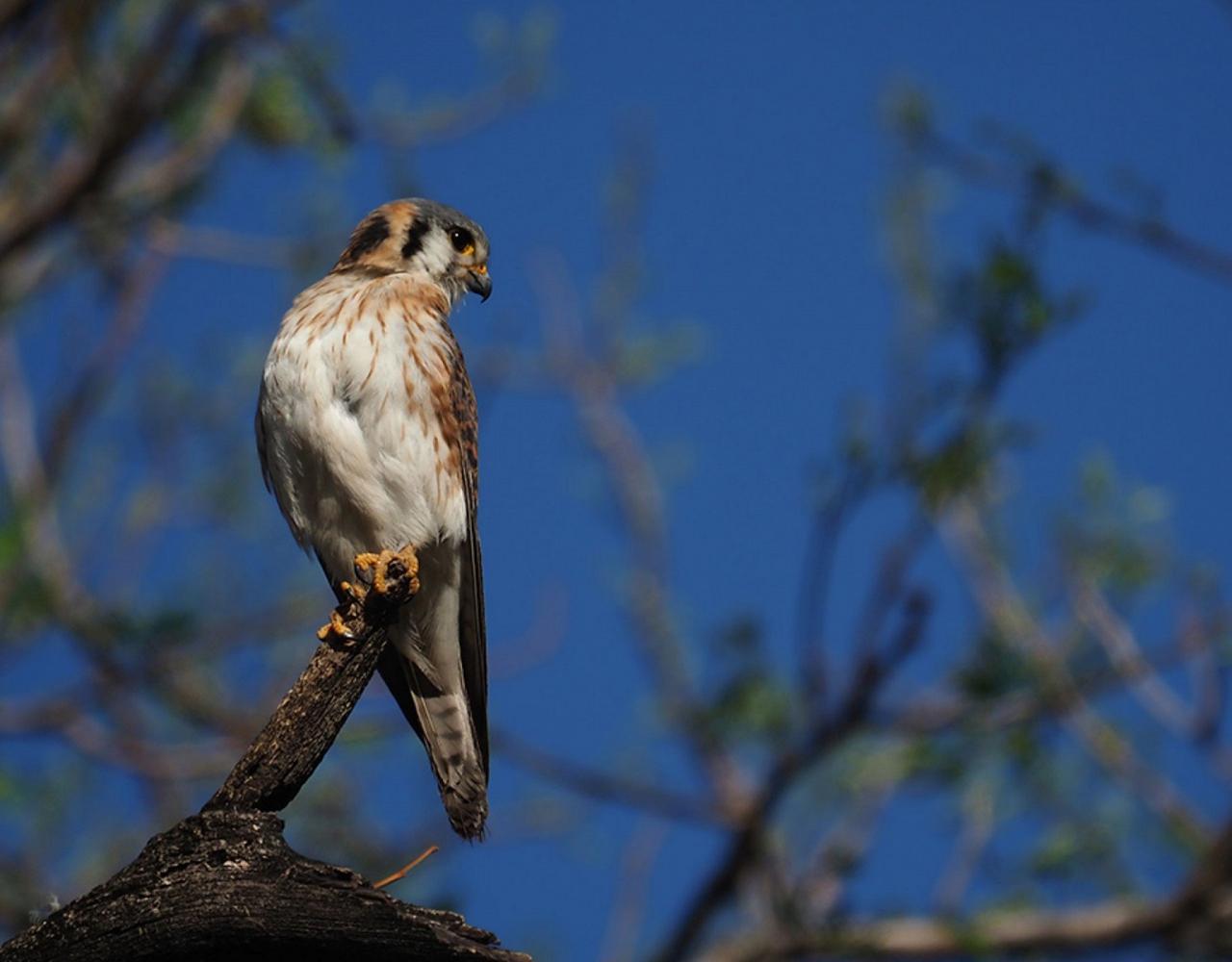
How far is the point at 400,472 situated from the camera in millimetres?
4566

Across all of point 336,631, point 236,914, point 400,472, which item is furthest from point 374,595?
point 236,914

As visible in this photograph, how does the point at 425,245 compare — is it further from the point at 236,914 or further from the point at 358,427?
the point at 236,914

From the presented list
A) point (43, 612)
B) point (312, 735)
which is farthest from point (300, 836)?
point (312, 735)

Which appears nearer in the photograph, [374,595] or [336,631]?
[336,631]

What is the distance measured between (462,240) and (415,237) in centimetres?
18

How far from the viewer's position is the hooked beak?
5496mm

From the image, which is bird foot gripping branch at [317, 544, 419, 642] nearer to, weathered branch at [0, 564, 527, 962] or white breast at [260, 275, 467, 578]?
white breast at [260, 275, 467, 578]

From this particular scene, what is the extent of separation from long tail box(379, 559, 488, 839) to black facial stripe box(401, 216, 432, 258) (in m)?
1.15

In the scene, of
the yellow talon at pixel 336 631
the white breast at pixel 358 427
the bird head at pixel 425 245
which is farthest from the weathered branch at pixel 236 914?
the bird head at pixel 425 245

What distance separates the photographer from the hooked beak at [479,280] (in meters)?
5.50

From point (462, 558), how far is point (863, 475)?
1.94 meters

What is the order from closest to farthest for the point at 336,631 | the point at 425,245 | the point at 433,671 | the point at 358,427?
the point at 336,631
the point at 358,427
the point at 433,671
the point at 425,245

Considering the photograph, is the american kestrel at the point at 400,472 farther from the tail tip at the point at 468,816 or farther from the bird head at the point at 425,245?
the bird head at the point at 425,245

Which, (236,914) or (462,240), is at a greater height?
(462,240)
